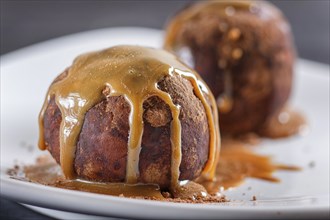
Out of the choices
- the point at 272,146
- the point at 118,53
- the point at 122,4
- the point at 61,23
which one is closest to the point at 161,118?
the point at 118,53

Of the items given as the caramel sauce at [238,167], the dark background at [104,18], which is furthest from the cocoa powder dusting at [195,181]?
the dark background at [104,18]

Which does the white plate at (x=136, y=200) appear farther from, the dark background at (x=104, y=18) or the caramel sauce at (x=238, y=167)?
the dark background at (x=104, y=18)

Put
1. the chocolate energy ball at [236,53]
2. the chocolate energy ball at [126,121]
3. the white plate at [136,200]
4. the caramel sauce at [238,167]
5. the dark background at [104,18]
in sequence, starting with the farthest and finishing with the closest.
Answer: the dark background at [104,18] < the chocolate energy ball at [236,53] < the caramel sauce at [238,167] < the chocolate energy ball at [126,121] < the white plate at [136,200]

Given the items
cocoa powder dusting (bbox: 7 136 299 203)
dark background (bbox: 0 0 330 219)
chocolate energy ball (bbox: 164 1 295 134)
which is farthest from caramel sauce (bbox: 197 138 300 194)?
dark background (bbox: 0 0 330 219)

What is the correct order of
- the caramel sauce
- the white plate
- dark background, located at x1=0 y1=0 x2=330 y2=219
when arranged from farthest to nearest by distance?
dark background, located at x1=0 y1=0 x2=330 y2=219 < the caramel sauce < the white plate

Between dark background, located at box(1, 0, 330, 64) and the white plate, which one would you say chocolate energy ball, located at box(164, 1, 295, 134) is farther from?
dark background, located at box(1, 0, 330, 64)

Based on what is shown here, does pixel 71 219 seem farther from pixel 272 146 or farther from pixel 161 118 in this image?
pixel 272 146
